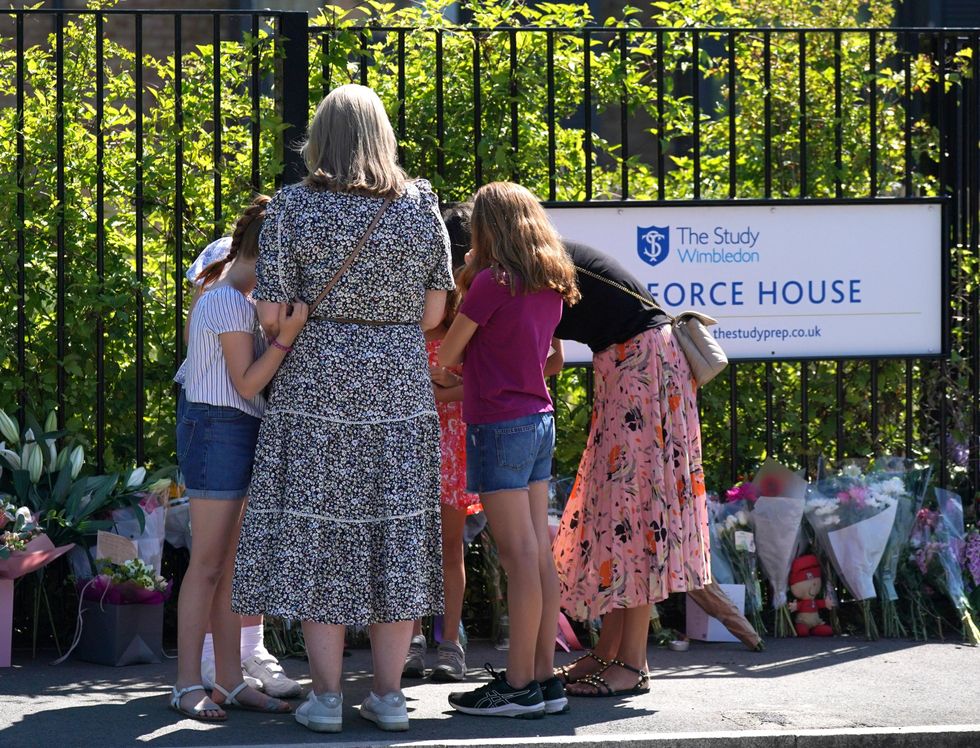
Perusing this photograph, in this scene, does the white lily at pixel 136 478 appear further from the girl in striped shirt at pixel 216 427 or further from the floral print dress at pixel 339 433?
the floral print dress at pixel 339 433

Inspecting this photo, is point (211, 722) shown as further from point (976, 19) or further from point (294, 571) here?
Answer: point (976, 19)

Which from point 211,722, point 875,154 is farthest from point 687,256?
point 211,722

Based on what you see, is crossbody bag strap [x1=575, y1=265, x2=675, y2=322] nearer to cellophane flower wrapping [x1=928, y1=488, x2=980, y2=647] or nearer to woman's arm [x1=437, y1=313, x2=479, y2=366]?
woman's arm [x1=437, y1=313, x2=479, y2=366]

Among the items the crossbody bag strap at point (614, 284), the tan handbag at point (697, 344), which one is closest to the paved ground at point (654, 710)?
the tan handbag at point (697, 344)

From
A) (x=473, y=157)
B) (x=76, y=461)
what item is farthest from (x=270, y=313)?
(x=473, y=157)

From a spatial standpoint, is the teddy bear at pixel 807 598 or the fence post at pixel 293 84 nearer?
the fence post at pixel 293 84

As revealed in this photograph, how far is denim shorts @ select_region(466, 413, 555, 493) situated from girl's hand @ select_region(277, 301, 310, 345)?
727 mm

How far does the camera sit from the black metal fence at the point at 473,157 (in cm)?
580

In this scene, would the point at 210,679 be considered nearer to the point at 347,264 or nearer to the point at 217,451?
the point at 217,451

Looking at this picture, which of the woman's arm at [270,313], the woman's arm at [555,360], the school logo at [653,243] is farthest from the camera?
the school logo at [653,243]

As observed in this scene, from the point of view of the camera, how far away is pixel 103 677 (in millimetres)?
5121

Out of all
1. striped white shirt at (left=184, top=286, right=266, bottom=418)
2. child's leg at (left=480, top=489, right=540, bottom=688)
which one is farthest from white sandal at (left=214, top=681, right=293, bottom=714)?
striped white shirt at (left=184, top=286, right=266, bottom=418)

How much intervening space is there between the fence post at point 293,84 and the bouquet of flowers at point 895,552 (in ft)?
9.75

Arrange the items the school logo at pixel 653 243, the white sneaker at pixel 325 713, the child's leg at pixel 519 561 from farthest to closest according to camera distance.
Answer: the school logo at pixel 653 243, the child's leg at pixel 519 561, the white sneaker at pixel 325 713
